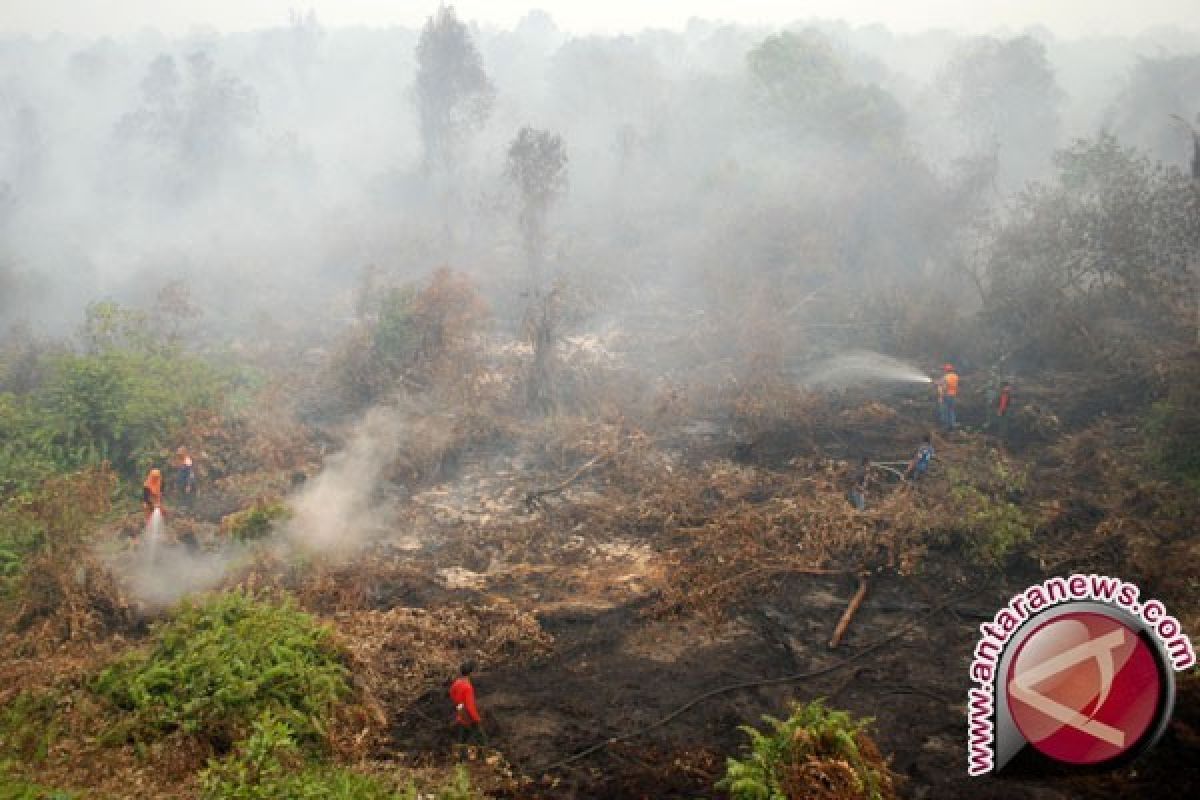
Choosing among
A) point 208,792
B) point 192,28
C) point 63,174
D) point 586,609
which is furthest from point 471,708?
point 192,28

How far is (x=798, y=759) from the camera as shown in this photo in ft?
18.4

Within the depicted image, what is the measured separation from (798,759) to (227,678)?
15.8 ft

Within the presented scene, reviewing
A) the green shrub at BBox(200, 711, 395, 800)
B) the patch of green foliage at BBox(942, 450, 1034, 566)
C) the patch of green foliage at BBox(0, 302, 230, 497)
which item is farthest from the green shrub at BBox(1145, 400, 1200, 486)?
the patch of green foliage at BBox(0, 302, 230, 497)

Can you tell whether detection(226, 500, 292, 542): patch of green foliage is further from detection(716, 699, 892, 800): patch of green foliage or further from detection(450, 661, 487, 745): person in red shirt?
detection(716, 699, 892, 800): patch of green foliage

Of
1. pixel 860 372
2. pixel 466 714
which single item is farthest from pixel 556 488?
pixel 860 372

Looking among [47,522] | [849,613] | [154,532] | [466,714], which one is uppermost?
[47,522]

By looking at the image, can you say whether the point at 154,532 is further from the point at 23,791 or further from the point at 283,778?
the point at 283,778

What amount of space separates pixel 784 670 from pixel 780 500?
3992 millimetres

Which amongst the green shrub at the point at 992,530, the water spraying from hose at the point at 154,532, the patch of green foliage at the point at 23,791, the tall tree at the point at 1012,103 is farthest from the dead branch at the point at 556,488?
the tall tree at the point at 1012,103

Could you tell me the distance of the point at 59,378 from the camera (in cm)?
1362

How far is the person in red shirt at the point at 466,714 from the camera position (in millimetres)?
6660

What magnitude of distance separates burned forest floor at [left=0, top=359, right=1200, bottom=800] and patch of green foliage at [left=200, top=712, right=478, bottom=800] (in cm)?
28

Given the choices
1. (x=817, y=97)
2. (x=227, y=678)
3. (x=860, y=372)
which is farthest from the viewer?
(x=817, y=97)

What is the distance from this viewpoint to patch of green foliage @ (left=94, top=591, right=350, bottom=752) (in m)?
6.44
